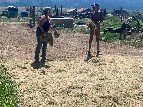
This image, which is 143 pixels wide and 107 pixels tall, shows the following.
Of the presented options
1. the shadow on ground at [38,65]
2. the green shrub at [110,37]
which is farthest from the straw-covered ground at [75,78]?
the green shrub at [110,37]

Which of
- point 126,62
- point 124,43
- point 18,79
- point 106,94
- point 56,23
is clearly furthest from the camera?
point 56,23

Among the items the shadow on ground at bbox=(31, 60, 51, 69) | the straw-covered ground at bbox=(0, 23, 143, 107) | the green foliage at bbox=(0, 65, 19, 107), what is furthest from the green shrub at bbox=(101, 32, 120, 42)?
the green foliage at bbox=(0, 65, 19, 107)

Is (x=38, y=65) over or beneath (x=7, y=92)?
beneath

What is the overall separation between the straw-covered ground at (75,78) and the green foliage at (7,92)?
0.67 ft

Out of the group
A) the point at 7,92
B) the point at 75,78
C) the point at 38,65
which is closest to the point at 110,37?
the point at 38,65

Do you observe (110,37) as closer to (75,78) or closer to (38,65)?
(38,65)

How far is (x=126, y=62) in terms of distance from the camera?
14.8 metres

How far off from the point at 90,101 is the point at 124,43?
12.0 m

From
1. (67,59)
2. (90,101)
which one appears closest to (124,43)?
(67,59)

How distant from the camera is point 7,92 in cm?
1013

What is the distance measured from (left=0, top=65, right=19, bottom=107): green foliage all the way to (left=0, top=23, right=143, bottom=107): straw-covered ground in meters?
0.20

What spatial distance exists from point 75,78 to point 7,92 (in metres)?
2.77

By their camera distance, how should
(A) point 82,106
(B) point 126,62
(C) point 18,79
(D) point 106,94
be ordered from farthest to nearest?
(B) point 126,62, (C) point 18,79, (D) point 106,94, (A) point 82,106

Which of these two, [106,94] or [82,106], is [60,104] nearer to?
[82,106]
